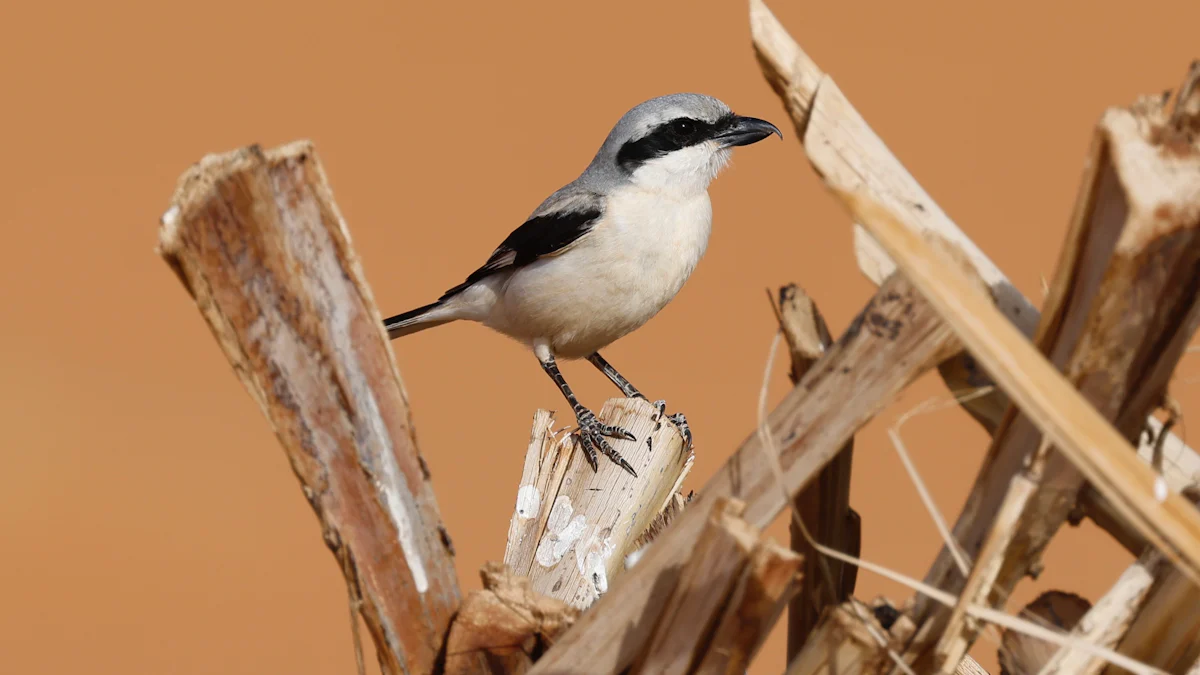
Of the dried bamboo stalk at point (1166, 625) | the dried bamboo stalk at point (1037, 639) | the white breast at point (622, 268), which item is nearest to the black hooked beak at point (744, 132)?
the white breast at point (622, 268)

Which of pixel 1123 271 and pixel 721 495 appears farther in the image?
pixel 721 495

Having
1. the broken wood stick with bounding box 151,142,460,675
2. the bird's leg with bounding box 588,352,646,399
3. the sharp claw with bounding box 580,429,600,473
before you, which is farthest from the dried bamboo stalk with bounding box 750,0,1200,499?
the bird's leg with bounding box 588,352,646,399

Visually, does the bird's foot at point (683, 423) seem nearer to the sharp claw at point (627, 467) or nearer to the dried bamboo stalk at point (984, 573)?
the sharp claw at point (627, 467)

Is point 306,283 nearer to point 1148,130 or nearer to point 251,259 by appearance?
point 251,259

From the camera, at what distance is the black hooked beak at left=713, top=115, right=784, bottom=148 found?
A: 3.60m

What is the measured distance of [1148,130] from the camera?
3.32 feet

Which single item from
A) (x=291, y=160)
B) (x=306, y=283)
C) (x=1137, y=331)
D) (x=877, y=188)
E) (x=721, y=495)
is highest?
(x=291, y=160)

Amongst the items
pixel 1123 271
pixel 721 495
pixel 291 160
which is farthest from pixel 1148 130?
pixel 291 160

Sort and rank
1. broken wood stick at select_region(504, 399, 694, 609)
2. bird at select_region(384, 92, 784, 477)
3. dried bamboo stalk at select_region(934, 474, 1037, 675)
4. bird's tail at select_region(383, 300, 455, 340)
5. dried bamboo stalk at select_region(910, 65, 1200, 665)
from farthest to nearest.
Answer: bird's tail at select_region(383, 300, 455, 340)
bird at select_region(384, 92, 784, 477)
broken wood stick at select_region(504, 399, 694, 609)
dried bamboo stalk at select_region(934, 474, 1037, 675)
dried bamboo stalk at select_region(910, 65, 1200, 665)

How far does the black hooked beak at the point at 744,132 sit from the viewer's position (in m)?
3.60

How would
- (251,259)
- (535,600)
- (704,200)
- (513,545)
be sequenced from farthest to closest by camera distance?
(704,200), (513,545), (535,600), (251,259)

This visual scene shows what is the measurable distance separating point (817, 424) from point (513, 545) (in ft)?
4.92

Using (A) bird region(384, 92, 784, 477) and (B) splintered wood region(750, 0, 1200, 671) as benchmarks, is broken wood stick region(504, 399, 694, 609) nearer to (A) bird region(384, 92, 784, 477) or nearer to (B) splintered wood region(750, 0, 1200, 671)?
(A) bird region(384, 92, 784, 477)

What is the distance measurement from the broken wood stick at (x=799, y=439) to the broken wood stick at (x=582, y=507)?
109 centimetres
